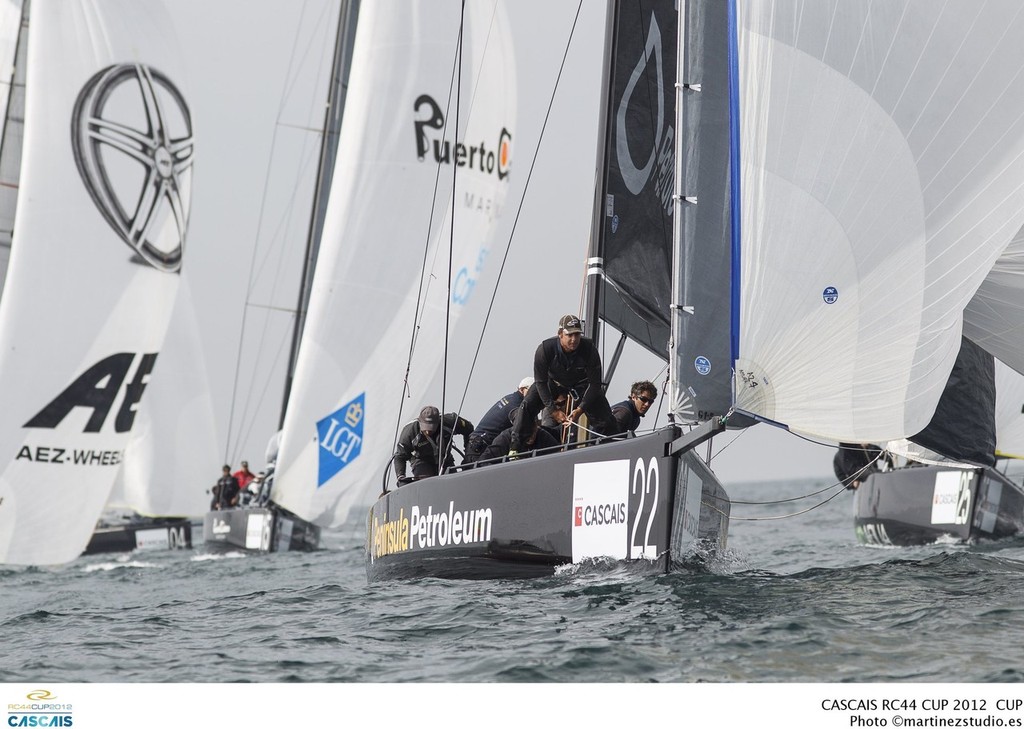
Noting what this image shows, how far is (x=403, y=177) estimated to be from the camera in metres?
16.3

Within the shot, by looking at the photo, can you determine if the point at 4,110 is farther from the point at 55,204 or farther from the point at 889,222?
the point at 889,222

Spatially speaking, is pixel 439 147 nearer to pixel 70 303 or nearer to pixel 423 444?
pixel 70 303

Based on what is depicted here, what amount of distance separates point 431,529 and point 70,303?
5627 millimetres

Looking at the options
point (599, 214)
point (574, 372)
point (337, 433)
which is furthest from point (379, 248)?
point (574, 372)

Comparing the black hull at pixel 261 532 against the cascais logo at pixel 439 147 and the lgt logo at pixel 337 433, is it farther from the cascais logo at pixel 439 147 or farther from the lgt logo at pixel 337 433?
the cascais logo at pixel 439 147

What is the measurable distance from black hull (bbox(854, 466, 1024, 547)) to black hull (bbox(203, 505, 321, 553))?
7.30 metres

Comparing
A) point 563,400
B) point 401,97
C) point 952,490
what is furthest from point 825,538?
point 563,400

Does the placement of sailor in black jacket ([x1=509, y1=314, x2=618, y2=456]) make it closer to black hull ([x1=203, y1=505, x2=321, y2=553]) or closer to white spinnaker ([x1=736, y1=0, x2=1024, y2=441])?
white spinnaker ([x1=736, y1=0, x2=1024, y2=441])

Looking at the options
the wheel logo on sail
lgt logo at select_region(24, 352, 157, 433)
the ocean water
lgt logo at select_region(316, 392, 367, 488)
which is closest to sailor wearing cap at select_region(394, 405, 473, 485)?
the ocean water

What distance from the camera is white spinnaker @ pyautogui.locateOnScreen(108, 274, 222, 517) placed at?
958 inches

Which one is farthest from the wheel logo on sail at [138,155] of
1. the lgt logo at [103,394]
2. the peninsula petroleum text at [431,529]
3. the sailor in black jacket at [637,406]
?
the sailor in black jacket at [637,406]

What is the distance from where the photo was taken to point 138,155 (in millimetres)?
13086

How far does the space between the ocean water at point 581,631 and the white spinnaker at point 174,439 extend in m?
16.3
